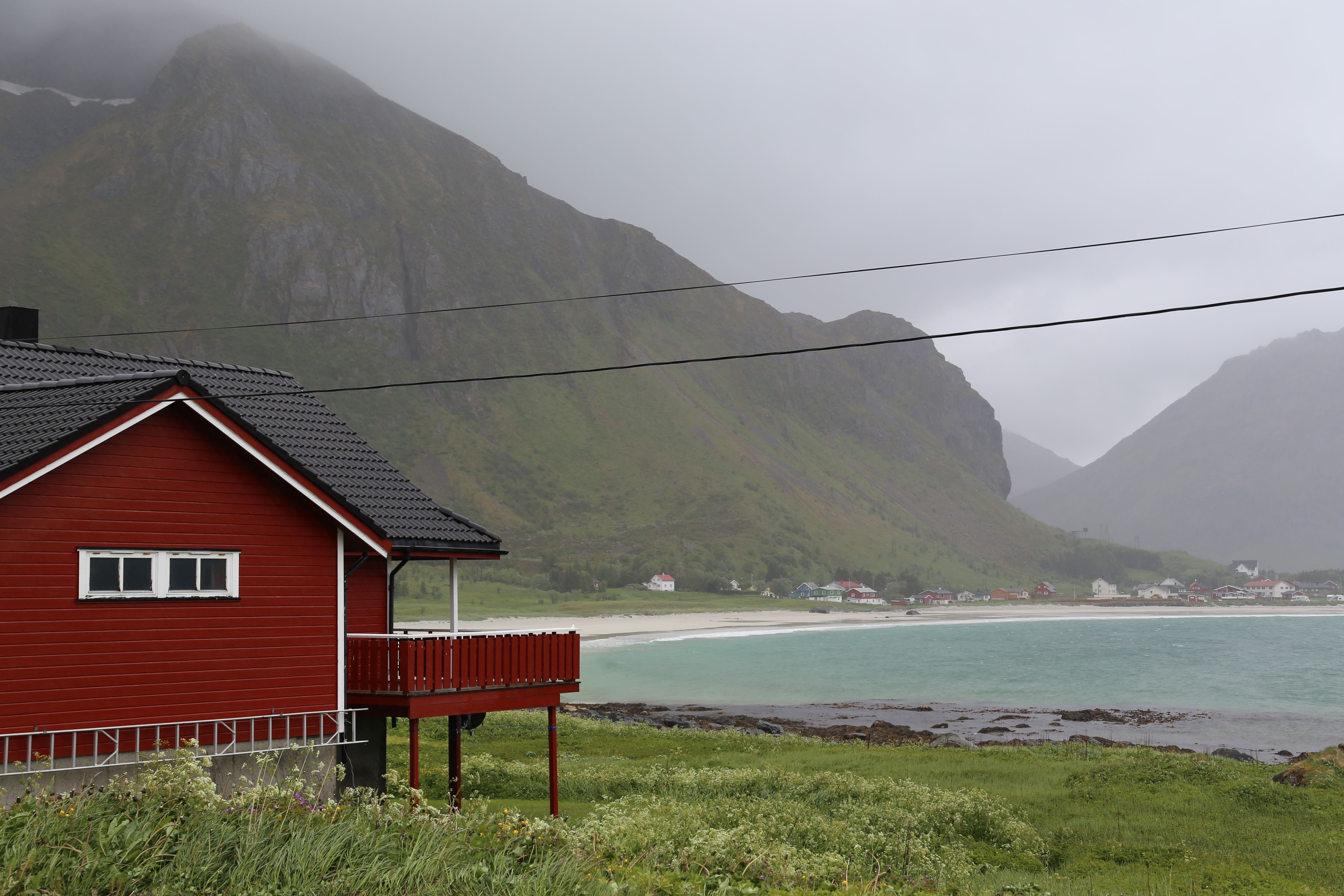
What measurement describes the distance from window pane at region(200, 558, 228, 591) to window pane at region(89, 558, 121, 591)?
1.29m

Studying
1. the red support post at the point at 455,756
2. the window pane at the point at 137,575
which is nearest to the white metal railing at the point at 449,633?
the red support post at the point at 455,756

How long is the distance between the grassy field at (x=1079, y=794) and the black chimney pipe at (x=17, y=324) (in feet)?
47.6

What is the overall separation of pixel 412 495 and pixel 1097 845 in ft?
52.3

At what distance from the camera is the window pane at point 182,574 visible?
16719 millimetres

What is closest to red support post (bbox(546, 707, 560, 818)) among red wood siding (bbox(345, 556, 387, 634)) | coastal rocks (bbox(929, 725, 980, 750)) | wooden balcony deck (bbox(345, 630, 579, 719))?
wooden balcony deck (bbox(345, 630, 579, 719))

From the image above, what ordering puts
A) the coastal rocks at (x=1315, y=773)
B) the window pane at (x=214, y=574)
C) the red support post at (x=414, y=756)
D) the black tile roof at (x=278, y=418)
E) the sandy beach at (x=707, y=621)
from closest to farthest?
the window pane at (x=214, y=574), the black tile roof at (x=278, y=418), the red support post at (x=414, y=756), the coastal rocks at (x=1315, y=773), the sandy beach at (x=707, y=621)

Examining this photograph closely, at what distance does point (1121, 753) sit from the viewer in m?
38.3

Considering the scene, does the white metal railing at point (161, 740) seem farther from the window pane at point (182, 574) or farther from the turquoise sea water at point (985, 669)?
the turquoise sea water at point (985, 669)

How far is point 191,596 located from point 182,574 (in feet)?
1.26

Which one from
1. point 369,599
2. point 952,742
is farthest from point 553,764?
point 952,742

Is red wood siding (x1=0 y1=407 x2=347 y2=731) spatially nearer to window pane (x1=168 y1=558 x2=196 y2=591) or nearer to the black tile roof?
window pane (x1=168 y1=558 x2=196 y2=591)

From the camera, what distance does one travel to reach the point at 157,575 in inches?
650

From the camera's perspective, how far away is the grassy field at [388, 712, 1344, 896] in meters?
17.7

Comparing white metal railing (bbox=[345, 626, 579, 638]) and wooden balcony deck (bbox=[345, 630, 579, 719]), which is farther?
white metal railing (bbox=[345, 626, 579, 638])
